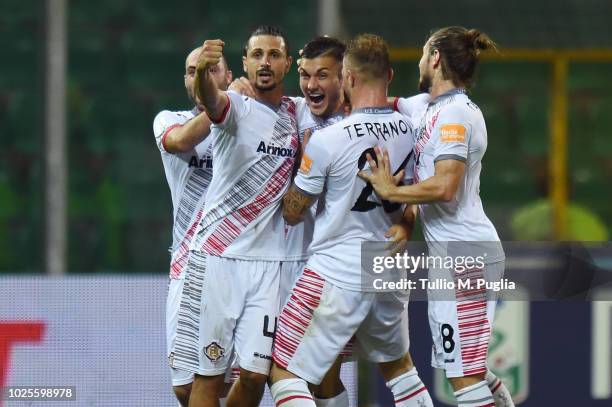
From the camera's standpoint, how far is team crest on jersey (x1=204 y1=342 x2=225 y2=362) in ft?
18.5

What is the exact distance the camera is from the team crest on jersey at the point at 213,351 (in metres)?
5.63

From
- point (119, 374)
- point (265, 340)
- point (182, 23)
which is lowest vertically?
point (119, 374)

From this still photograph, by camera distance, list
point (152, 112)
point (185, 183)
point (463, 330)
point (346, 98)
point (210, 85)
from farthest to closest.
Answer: point (152, 112) → point (185, 183) → point (346, 98) → point (463, 330) → point (210, 85)

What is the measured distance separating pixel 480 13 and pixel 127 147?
2977 mm

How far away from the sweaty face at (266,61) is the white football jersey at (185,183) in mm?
559

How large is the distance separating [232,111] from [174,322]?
3.69 feet

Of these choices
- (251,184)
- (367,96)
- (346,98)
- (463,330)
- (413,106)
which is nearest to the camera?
(463,330)

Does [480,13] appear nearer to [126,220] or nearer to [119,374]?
[126,220]

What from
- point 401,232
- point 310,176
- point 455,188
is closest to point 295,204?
point 310,176

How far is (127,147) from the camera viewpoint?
33.8 ft

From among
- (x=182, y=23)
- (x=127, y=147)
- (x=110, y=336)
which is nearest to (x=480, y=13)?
(x=182, y=23)

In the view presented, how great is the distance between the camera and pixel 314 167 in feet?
17.8

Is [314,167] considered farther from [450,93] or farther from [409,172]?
[450,93]

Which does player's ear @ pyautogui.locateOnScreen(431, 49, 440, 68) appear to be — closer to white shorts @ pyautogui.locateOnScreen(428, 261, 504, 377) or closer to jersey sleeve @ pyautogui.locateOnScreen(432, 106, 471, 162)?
jersey sleeve @ pyautogui.locateOnScreen(432, 106, 471, 162)
